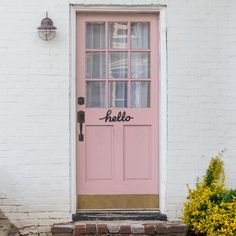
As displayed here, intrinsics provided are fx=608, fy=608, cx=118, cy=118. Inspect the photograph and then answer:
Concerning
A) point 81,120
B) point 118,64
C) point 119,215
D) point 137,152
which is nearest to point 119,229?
point 119,215

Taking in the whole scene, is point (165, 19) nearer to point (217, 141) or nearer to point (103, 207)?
point (217, 141)

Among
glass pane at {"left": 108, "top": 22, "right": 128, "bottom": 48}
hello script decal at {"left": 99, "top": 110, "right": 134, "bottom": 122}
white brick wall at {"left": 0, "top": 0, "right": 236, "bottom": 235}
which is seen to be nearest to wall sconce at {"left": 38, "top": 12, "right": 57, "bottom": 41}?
white brick wall at {"left": 0, "top": 0, "right": 236, "bottom": 235}

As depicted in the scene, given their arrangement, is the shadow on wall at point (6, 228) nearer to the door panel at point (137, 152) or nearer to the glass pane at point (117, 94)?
the door panel at point (137, 152)

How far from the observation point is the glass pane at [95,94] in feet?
24.0

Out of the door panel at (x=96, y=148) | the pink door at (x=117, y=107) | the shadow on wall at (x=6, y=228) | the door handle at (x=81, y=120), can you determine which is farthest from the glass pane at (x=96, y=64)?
the shadow on wall at (x=6, y=228)

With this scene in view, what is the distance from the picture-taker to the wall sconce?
6.95 metres

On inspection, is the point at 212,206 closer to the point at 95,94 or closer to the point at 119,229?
the point at 119,229

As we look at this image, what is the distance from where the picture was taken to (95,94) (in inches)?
288

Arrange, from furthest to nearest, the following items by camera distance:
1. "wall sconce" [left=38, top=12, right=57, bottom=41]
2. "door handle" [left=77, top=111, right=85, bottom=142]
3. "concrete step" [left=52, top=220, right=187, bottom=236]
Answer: "door handle" [left=77, top=111, right=85, bottom=142] → "wall sconce" [left=38, top=12, right=57, bottom=41] → "concrete step" [left=52, top=220, right=187, bottom=236]

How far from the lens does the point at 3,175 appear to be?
23.2 ft

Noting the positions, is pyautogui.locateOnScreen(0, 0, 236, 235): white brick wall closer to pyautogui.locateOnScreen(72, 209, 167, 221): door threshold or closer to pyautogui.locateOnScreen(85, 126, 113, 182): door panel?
pyautogui.locateOnScreen(72, 209, 167, 221): door threshold

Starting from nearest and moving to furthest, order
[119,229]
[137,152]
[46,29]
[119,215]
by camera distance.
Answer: [119,229] < [46,29] < [119,215] < [137,152]

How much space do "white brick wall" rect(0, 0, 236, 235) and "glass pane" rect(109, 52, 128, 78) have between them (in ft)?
1.81

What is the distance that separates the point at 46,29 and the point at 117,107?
1.25 meters
